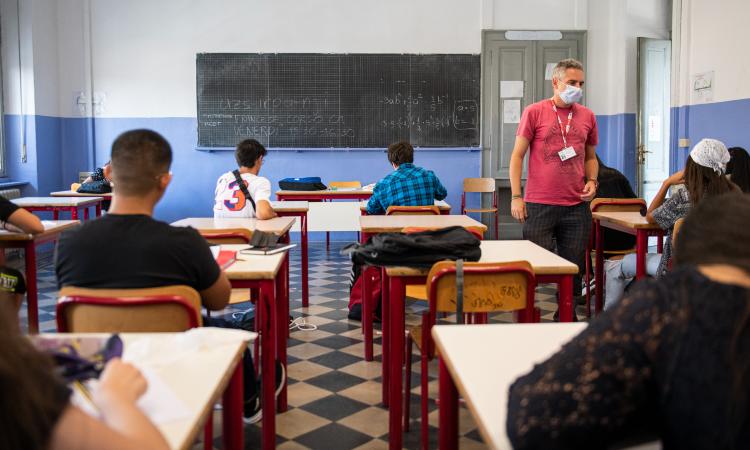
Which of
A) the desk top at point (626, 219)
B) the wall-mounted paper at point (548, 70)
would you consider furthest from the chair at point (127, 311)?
the wall-mounted paper at point (548, 70)

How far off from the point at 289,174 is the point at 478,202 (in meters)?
2.35

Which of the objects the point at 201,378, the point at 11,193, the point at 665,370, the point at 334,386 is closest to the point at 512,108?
the point at 11,193

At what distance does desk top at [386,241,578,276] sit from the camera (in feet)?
8.63

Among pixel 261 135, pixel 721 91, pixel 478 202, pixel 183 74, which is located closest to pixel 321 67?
pixel 261 135

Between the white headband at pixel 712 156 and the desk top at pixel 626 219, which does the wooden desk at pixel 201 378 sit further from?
the desk top at pixel 626 219

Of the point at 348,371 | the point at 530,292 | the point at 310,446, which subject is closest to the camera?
the point at 530,292

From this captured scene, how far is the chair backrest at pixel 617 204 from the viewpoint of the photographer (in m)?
4.94

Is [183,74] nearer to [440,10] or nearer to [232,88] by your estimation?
[232,88]

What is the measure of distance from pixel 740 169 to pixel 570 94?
1014 mm

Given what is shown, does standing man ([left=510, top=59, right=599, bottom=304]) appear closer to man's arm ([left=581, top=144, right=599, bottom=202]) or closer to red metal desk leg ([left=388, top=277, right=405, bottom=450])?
man's arm ([left=581, top=144, right=599, bottom=202])

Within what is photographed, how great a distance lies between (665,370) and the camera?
968mm

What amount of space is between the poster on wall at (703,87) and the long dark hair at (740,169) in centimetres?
255

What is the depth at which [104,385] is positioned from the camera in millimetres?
1092

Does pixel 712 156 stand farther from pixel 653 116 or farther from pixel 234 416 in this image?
pixel 653 116
